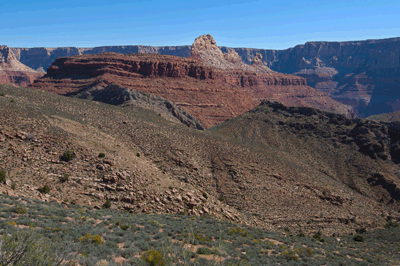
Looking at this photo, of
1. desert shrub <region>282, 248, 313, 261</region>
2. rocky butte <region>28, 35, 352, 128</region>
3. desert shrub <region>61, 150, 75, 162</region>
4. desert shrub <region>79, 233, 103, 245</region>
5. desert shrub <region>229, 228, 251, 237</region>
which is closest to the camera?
desert shrub <region>79, 233, 103, 245</region>

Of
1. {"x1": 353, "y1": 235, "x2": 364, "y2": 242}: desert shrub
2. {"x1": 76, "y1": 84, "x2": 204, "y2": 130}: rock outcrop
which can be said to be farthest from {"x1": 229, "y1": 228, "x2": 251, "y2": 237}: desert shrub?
{"x1": 76, "y1": 84, "x2": 204, "y2": 130}: rock outcrop

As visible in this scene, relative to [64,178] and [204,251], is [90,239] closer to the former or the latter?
[204,251]

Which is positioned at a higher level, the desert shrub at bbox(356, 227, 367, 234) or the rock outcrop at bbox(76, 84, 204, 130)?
the rock outcrop at bbox(76, 84, 204, 130)

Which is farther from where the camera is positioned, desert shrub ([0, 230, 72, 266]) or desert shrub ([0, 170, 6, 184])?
desert shrub ([0, 170, 6, 184])

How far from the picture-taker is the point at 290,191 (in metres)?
39.0

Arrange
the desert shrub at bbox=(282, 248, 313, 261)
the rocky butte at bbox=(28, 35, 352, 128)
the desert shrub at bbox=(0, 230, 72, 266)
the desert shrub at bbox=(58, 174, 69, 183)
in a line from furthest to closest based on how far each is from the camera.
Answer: the rocky butte at bbox=(28, 35, 352, 128), the desert shrub at bbox=(58, 174, 69, 183), the desert shrub at bbox=(282, 248, 313, 261), the desert shrub at bbox=(0, 230, 72, 266)

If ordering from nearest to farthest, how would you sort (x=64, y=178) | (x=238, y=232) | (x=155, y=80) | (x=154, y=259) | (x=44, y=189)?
(x=154, y=259) < (x=238, y=232) < (x=44, y=189) < (x=64, y=178) < (x=155, y=80)

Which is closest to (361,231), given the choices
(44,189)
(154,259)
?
(154,259)

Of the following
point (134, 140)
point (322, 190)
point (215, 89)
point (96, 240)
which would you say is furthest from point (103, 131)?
point (215, 89)

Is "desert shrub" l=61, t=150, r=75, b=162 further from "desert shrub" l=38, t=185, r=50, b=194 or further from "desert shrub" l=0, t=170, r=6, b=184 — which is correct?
"desert shrub" l=0, t=170, r=6, b=184

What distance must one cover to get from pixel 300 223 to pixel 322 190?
9.53 meters

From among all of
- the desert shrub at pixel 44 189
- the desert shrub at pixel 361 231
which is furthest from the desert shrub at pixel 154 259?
the desert shrub at pixel 361 231

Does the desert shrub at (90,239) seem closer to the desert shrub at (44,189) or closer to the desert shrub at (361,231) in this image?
the desert shrub at (44,189)

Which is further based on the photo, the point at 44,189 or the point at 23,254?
the point at 44,189
